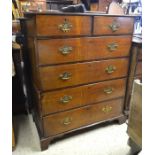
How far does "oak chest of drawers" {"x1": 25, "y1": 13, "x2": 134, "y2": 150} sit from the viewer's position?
1140 mm

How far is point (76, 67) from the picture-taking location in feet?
4.27

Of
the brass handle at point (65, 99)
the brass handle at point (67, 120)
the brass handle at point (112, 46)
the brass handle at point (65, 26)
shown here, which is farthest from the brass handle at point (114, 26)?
the brass handle at point (67, 120)

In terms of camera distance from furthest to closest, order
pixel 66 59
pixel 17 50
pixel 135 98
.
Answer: pixel 17 50 < pixel 66 59 < pixel 135 98

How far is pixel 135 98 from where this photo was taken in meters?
1.05

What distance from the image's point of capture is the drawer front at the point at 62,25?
42.1 inches

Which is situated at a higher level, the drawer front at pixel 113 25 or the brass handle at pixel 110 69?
the drawer front at pixel 113 25

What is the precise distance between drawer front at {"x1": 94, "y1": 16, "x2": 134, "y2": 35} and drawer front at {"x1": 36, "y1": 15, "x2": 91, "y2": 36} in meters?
0.08

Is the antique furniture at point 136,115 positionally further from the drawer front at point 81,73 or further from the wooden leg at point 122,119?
the wooden leg at point 122,119

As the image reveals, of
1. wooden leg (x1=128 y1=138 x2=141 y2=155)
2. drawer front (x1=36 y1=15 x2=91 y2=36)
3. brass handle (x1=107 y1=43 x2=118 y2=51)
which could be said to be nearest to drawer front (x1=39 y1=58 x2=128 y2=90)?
brass handle (x1=107 y1=43 x2=118 y2=51)

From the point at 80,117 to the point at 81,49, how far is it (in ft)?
2.09

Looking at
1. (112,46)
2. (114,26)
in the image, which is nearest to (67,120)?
(112,46)
